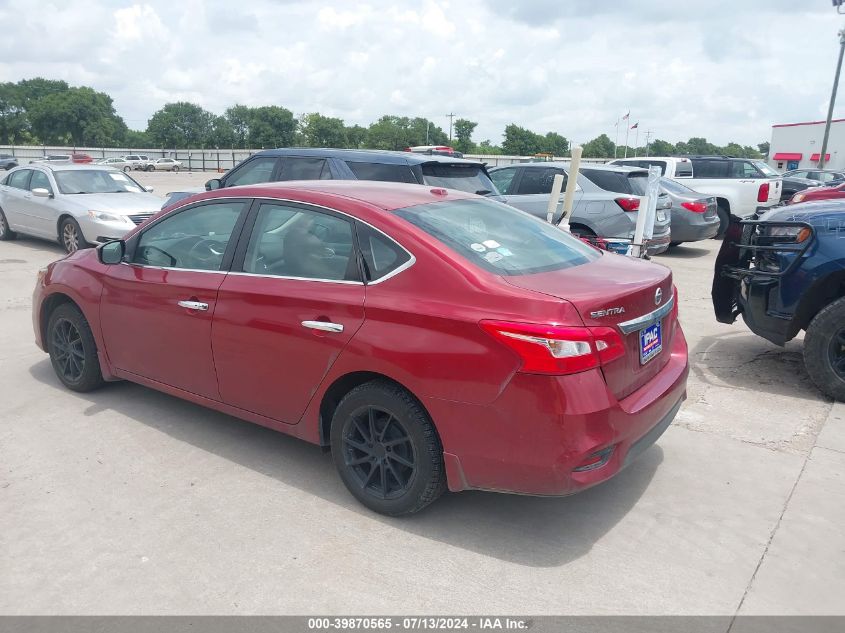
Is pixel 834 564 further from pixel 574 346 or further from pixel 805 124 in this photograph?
pixel 805 124

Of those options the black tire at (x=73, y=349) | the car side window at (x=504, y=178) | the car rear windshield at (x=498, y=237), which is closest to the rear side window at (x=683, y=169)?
the car side window at (x=504, y=178)

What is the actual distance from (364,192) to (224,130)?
101m

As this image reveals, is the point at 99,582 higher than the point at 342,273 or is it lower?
lower

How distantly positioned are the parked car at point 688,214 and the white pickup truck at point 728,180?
71.8 inches

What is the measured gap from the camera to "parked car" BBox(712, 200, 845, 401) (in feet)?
16.8

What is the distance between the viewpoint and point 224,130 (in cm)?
9819

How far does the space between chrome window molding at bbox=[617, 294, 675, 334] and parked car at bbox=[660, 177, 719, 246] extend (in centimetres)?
960

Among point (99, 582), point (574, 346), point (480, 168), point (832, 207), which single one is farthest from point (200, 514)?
point (480, 168)

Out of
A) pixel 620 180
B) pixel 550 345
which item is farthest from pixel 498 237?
pixel 620 180

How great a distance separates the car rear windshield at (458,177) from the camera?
7.69 m

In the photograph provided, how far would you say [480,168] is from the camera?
838 cm

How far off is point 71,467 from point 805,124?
2833 inches

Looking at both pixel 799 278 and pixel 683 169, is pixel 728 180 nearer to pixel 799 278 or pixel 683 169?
pixel 683 169

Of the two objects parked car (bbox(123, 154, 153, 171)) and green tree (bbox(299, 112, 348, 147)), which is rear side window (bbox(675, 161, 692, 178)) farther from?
green tree (bbox(299, 112, 348, 147))
